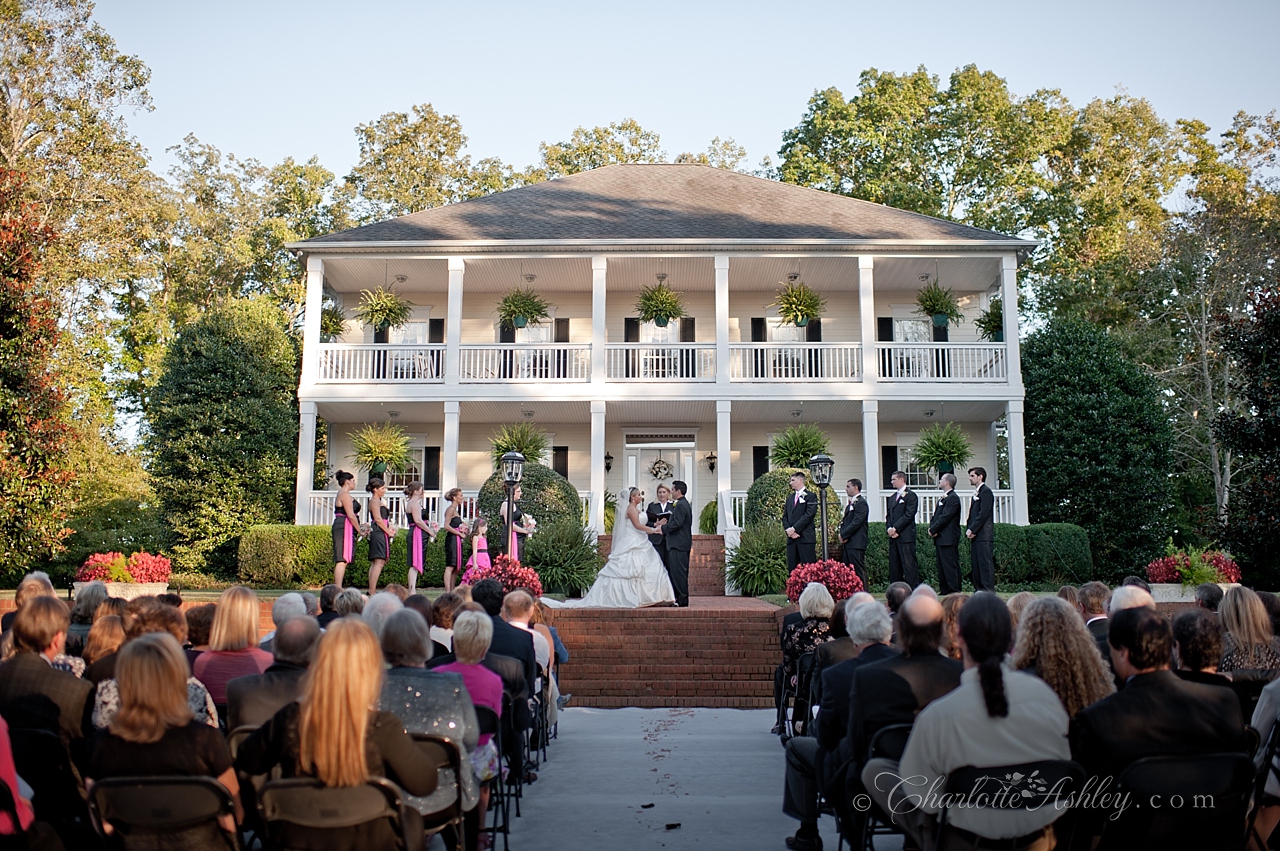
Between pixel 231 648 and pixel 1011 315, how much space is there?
19890 mm

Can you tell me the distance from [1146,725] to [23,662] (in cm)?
478

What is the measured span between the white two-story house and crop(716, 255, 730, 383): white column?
0.16ft

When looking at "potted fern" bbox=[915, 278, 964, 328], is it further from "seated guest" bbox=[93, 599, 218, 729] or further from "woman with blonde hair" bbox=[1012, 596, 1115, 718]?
"seated guest" bbox=[93, 599, 218, 729]

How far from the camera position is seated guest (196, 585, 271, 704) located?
525 cm

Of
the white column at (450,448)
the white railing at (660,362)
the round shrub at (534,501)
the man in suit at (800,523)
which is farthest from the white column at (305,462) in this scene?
the man in suit at (800,523)

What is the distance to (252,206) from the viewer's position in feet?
117

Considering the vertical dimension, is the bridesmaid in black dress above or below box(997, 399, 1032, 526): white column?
below

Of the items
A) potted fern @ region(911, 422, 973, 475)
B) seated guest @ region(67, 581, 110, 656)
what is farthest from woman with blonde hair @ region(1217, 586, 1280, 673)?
potted fern @ region(911, 422, 973, 475)

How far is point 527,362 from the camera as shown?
73.1 ft

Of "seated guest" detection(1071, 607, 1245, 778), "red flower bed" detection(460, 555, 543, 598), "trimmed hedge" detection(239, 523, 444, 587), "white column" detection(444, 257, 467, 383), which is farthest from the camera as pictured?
"white column" detection(444, 257, 467, 383)

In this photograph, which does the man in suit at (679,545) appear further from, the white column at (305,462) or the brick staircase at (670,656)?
the white column at (305,462)

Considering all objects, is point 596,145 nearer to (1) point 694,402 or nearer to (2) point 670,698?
(1) point 694,402

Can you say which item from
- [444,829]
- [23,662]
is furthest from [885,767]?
[23,662]

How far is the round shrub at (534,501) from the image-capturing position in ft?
60.6
